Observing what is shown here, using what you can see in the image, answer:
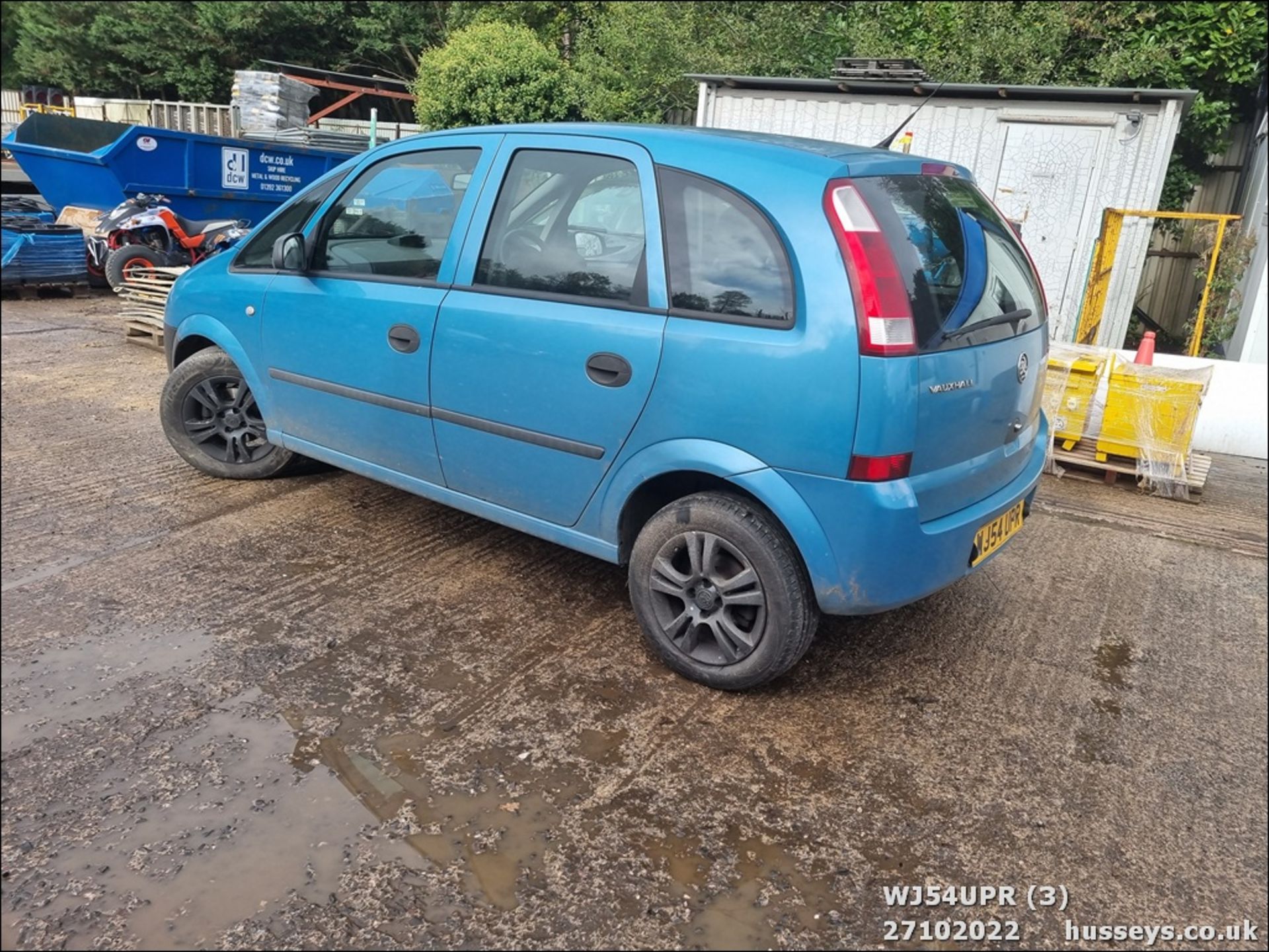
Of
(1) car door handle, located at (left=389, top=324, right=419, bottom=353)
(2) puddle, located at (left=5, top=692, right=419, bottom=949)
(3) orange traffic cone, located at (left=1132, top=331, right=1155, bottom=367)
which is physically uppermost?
(3) orange traffic cone, located at (left=1132, top=331, right=1155, bottom=367)

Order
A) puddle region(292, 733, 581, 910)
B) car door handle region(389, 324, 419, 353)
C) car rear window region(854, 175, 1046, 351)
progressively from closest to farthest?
1. puddle region(292, 733, 581, 910)
2. car rear window region(854, 175, 1046, 351)
3. car door handle region(389, 324, 419, 353)

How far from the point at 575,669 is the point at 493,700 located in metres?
0.34

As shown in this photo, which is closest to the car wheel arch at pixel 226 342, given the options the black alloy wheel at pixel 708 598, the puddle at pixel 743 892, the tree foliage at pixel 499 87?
the black alloy wheel at pixel 708 598

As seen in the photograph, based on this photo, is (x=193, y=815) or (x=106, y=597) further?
(x=106, y=597)

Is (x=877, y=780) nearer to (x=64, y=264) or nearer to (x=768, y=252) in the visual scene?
(x=768, y=252)

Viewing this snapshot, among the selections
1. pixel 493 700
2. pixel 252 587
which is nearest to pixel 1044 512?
pixel 493 700

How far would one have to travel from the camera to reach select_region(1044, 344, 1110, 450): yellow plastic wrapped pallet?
5742mm

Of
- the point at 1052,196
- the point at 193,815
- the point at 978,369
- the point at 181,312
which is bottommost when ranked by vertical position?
the point at 193,815

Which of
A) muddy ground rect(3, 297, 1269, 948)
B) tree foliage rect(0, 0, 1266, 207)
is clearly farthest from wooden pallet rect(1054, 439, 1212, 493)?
tree foliage rect(0, 0, 1266, 207)

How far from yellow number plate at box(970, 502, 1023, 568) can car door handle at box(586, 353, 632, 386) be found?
1261mm

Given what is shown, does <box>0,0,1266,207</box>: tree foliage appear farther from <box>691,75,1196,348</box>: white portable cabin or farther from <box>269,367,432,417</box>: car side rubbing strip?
<box>269,367,432,417</box>: car side rubbing strip

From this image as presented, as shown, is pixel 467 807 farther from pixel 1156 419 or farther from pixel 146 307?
pixel 146 307

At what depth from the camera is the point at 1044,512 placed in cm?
517

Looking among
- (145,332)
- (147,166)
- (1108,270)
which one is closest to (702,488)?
(145,332)
